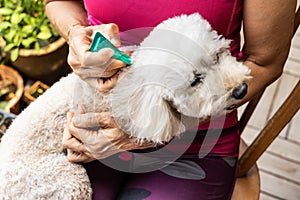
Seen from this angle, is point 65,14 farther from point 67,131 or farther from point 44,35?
point 44,35

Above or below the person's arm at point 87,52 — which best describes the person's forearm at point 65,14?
below

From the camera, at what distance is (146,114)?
0.73 m

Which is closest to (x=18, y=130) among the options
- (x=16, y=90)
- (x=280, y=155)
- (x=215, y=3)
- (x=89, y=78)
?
(x=89, y=78)

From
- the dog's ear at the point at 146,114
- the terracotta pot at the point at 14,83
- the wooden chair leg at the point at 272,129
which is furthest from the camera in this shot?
the terracotta pot at the point at 14,83

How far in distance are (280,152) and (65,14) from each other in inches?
35.9

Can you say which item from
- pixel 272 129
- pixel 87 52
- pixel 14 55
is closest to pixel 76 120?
pixel 87 52

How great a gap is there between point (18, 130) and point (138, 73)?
0.32 m

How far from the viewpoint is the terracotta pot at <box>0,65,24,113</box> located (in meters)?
1.49

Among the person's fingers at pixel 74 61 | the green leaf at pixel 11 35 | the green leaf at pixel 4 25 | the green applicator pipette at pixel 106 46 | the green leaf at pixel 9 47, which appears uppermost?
the green applicator pipette at pixel 106 46

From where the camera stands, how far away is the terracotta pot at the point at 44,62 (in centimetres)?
156

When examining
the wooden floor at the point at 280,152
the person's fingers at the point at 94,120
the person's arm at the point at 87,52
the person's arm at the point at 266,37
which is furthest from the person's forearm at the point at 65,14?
the wooden floor at the point at 280,152

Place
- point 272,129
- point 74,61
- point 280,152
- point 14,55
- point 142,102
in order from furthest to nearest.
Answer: point 280,152 < point 14,55 < point 272,129 < point 74,61 < point 142,102

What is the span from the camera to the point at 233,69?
0.80 metres

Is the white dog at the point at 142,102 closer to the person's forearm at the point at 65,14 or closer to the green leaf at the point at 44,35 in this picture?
the person's forearm at the point at 65,14
